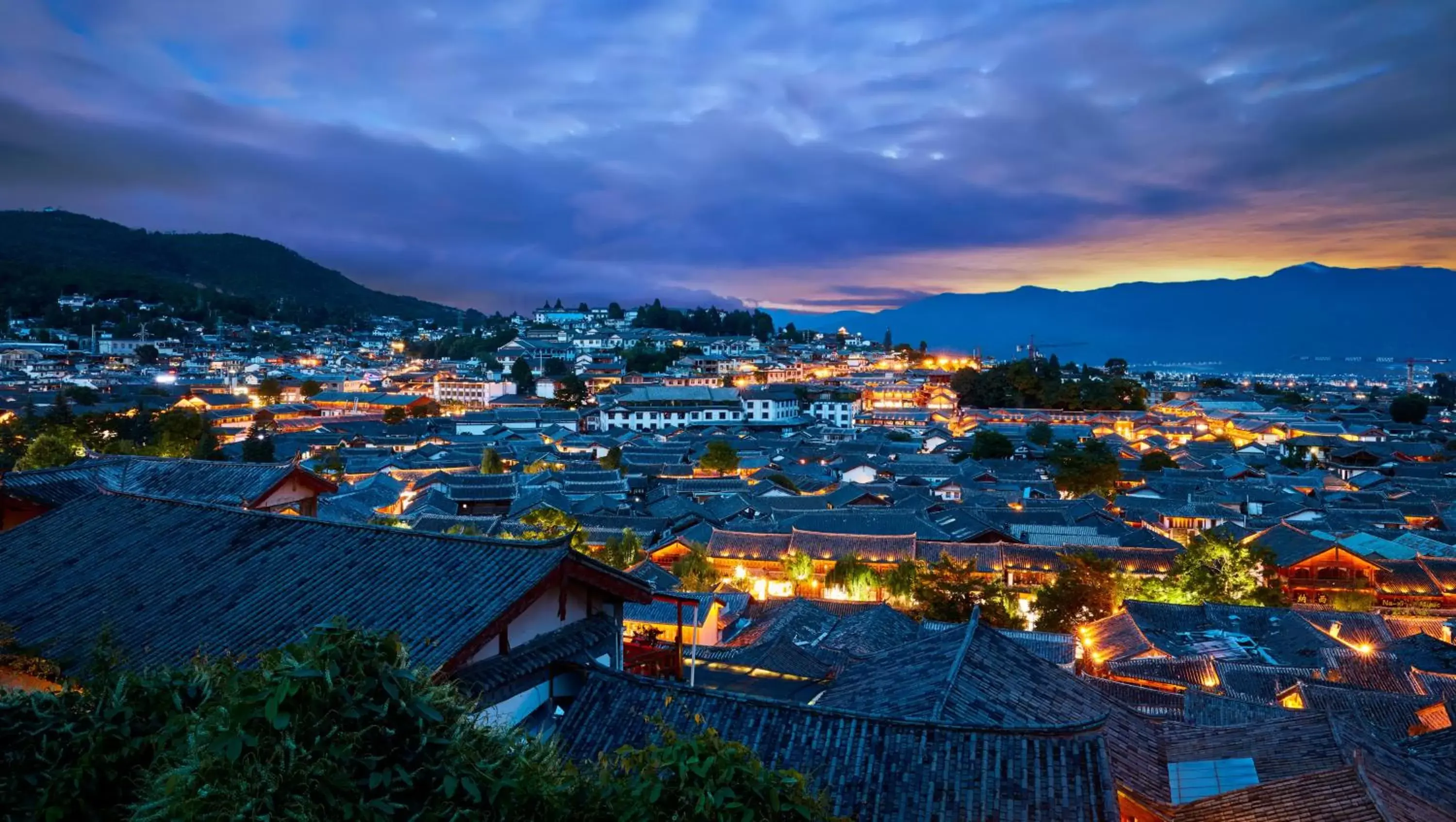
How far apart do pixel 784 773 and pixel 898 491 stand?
37425 mm

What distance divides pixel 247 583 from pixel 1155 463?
53.3 metres

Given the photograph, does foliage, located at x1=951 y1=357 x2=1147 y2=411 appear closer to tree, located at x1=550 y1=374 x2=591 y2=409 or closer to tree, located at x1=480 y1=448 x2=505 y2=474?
tree, located at x1=550 y1=374 x2=591 y2=409

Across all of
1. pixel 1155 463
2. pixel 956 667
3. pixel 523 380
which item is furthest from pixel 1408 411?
pixel 956 667

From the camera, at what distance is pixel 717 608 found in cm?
2117

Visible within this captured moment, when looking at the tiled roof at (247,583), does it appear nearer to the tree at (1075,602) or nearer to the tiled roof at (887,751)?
the tiled roof at (887,751)

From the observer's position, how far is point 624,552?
26.5 meters

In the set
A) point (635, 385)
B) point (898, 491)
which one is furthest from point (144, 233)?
point (898, 491)

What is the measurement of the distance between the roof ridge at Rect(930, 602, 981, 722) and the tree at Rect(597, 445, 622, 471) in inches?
1466

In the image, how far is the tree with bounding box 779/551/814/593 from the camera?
90.3ft

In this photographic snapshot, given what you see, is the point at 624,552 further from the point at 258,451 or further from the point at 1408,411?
the point at 1408,411

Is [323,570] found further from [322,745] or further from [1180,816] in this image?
[1180,816]

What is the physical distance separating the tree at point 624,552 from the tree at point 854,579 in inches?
259

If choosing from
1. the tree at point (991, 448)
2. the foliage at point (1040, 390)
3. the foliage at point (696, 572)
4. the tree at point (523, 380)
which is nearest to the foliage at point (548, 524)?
the foliage at point (696, 572)

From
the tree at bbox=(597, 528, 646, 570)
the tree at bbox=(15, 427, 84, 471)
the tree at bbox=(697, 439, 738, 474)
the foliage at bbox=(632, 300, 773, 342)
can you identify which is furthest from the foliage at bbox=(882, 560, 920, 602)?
the foliage at bbox=(632, 300, 773, 342)
